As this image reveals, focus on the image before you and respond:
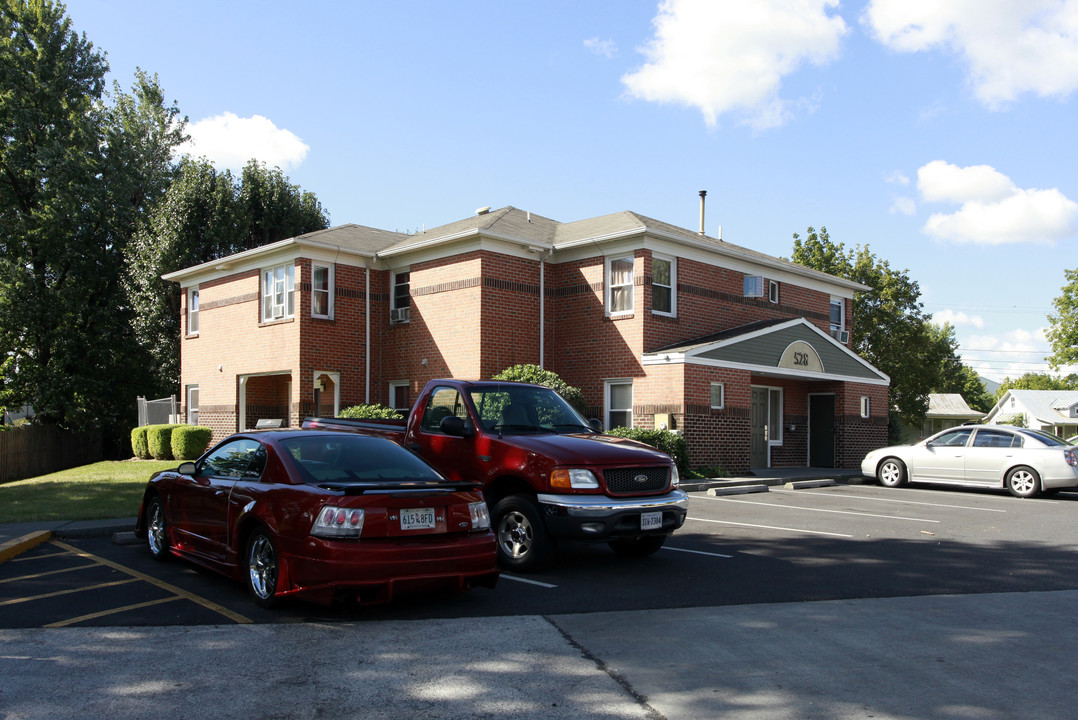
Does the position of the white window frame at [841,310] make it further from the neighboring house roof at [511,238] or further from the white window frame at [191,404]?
the white window frame at [191,404]

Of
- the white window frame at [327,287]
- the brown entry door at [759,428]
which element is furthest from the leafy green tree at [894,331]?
the white window frame at [327,287]

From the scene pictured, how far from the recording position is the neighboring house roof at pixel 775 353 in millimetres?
19094

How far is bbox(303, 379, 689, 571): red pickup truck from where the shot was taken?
25.8 feet

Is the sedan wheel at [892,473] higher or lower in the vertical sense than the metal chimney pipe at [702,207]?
lower

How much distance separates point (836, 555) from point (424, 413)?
485 cm

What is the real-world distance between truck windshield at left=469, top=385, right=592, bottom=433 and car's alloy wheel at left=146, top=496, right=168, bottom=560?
329 centimetres

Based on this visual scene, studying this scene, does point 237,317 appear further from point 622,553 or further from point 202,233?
point 622,553

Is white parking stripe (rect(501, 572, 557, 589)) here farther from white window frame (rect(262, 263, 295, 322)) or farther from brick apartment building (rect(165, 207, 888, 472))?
white window frame (rect(262, 263, 295, 322))

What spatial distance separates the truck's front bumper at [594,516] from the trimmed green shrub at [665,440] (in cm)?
943

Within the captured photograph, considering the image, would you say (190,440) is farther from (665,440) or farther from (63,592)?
(63,592)

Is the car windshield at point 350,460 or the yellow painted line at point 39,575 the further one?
the yellow painted line at point 39,575

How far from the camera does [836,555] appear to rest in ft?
30.2

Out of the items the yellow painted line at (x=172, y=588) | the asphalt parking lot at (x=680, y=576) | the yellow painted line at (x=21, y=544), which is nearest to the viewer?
the yellow painted line at (x=172, y=588)

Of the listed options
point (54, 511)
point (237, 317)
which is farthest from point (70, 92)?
point (54, 511)
